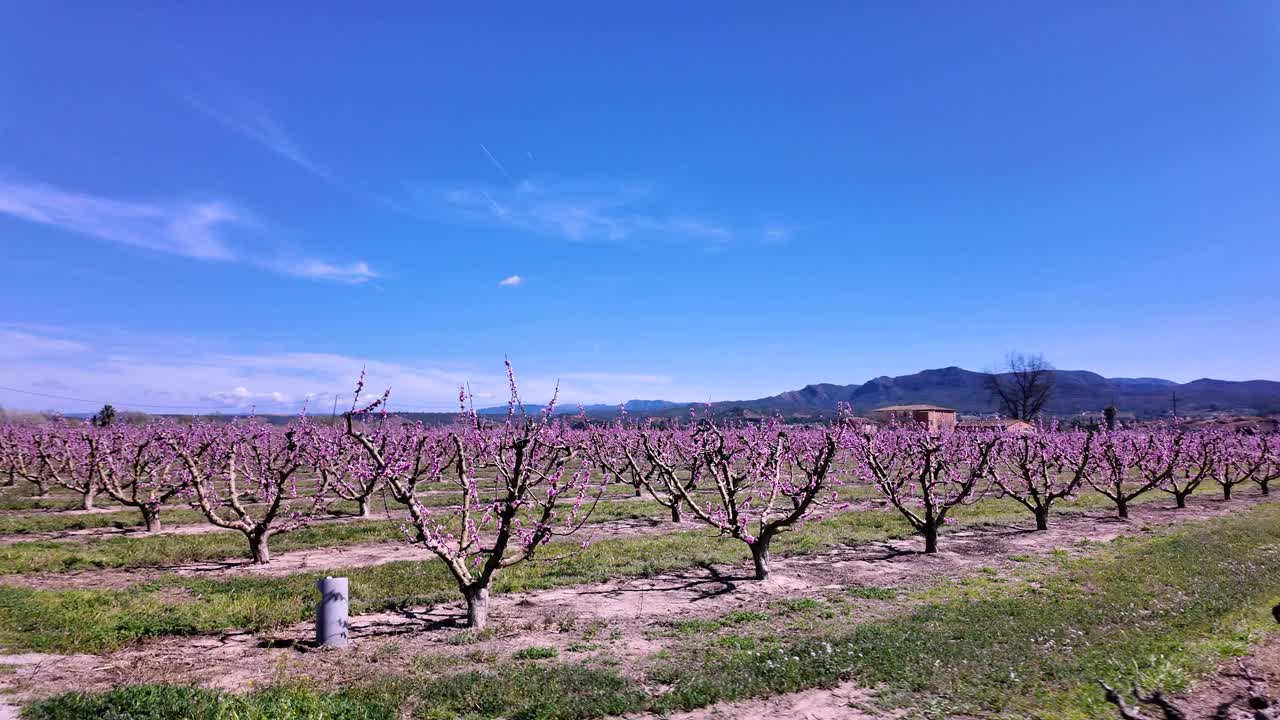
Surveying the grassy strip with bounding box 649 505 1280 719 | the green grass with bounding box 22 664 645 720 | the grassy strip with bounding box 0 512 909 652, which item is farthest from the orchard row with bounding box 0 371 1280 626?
the grassy strip with bounding box 649 505 1280 719

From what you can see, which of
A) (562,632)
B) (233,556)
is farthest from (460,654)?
(233,556)

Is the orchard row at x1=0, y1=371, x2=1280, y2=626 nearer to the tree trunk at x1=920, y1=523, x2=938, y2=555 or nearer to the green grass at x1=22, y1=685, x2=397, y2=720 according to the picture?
the tree trunk at x1=920, y1=523, x2=938, y2=555

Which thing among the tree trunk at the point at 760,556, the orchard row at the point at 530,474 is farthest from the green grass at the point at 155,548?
the tree trunk at the point at 760,556

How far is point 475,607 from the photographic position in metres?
11.6

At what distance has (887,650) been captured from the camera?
32.1 feet

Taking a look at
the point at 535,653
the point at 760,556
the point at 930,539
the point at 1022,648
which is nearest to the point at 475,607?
the point at 535,653

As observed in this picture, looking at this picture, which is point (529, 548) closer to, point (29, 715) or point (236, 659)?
point (236, 659)

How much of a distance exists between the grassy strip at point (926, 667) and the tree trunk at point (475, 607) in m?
2.28

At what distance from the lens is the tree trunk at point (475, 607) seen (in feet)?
37.8

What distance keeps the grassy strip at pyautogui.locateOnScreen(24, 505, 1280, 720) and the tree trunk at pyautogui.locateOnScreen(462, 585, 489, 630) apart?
89.6 inches

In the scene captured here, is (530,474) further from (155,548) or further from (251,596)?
(155,548)

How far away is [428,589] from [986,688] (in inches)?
430

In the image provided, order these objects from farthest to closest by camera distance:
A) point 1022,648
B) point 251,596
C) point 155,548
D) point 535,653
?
point 155,548 < point 251,596 < point 535,653 < point 1022,648

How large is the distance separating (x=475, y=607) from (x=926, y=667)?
7.41m
